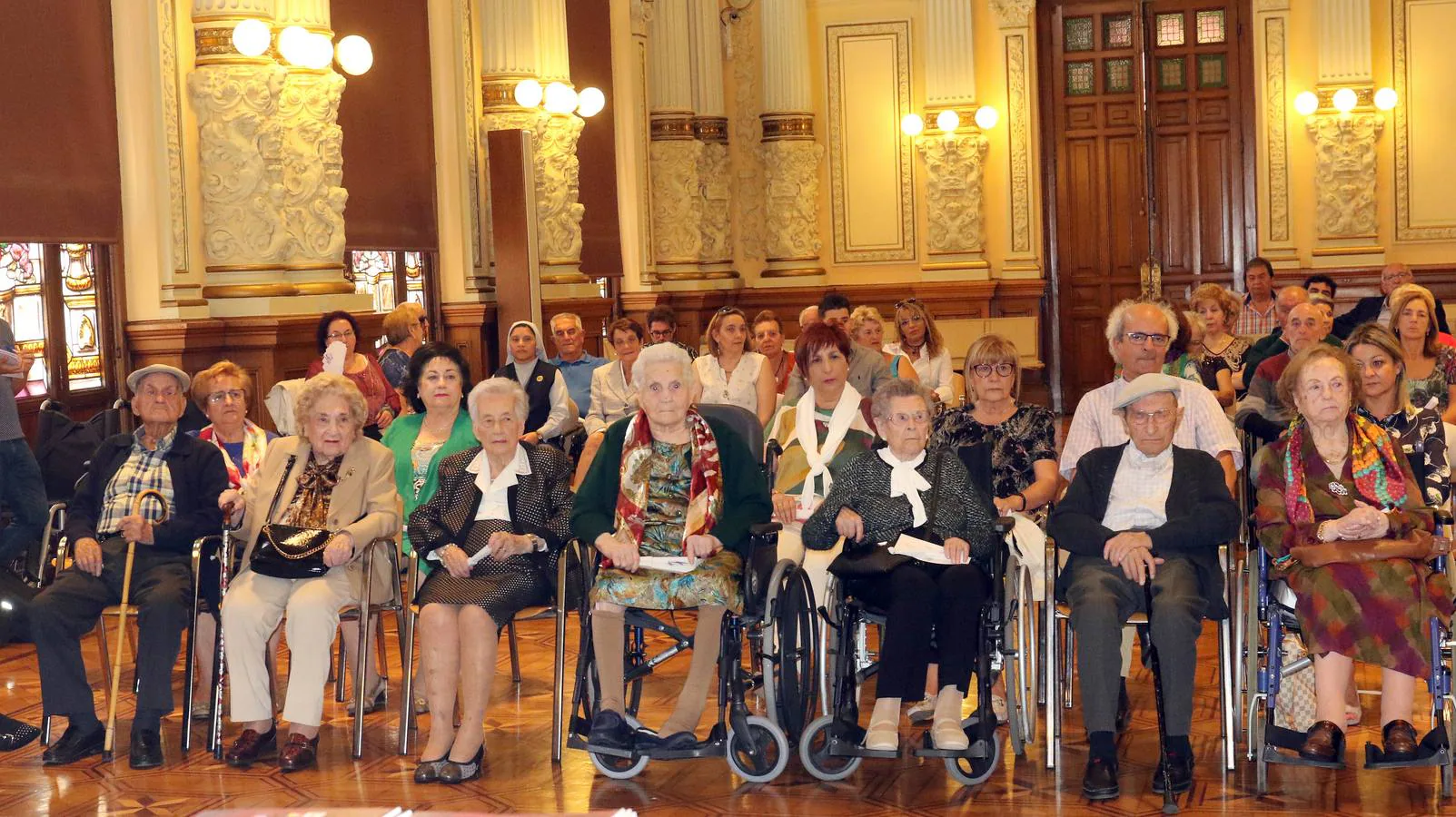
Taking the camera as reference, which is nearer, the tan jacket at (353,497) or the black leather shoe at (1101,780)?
the black leather shoe at (1101,780)

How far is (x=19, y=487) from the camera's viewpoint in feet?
18.9

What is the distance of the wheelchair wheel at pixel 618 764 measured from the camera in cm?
483

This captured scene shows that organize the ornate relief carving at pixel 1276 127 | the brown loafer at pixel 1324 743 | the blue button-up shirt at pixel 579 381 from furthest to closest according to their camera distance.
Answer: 1. the ornate relief carving at pixel 1276 127
2. the blue button-up shirt at pixel 579 381
3. the brown loafer at pixel 1324 743

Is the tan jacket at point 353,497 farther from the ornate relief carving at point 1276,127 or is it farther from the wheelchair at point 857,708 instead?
the ornate relief carving at point 1276,127

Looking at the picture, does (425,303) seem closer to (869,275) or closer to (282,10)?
(282,10)

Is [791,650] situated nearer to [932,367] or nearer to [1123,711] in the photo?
[1123,711]

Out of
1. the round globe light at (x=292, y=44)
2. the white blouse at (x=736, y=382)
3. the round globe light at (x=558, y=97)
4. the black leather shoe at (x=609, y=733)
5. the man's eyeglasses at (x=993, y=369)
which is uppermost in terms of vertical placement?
the round globe light at (x=558, y=97)

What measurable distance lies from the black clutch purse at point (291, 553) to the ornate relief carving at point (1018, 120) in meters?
10.7

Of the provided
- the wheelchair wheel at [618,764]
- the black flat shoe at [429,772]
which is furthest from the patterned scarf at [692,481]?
the black flat shoe at [429,772]

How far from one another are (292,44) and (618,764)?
14.3 feet

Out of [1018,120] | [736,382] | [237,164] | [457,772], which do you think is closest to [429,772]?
[457,772]

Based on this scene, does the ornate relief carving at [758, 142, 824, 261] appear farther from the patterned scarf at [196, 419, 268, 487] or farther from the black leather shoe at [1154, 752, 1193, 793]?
the black leather shoe at [1154, 752, 1193, 793]

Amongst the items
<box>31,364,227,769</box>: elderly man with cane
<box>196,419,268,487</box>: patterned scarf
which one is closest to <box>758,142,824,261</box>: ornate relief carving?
<box>196,419,268,487</box>: patterned scarf

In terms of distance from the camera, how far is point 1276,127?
1437cm
